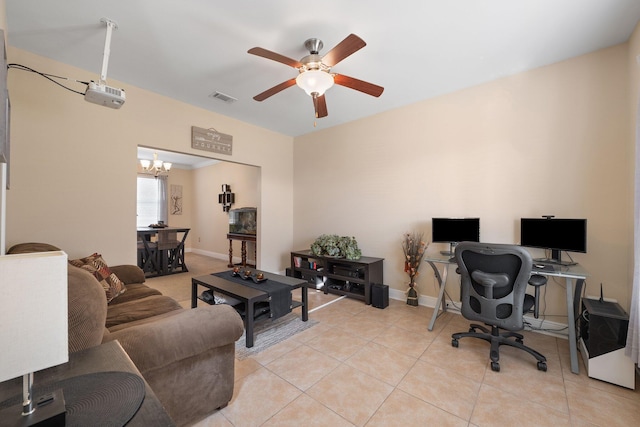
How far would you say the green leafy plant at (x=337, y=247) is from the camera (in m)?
3.79

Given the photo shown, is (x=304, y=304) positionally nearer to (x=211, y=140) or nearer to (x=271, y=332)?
(x=271, y=332)

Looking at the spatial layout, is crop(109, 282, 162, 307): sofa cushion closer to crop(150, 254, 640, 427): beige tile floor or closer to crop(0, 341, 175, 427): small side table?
crop(150, 254, 640, 427): beige tile floor

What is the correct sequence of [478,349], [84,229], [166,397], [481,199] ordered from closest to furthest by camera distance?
1. [166,397]
2. [478,349]
3. [84,229]
4. [481,199]

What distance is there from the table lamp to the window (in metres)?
7.57

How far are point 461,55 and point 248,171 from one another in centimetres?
479

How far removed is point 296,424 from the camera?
156 centimetres

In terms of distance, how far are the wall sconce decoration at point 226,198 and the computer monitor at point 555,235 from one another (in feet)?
18.9

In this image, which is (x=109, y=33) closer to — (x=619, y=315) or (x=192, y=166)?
(x=619, y=315)

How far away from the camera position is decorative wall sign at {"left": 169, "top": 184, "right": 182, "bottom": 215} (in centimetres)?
751

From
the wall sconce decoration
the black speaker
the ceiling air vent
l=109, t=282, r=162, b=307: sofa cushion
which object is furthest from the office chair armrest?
the wall sconce decoration

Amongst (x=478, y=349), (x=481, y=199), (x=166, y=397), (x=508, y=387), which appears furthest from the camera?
(x=481, y=199)

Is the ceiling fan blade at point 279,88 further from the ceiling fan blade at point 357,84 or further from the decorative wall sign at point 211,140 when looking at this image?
the decorative wall sign at point 211,140

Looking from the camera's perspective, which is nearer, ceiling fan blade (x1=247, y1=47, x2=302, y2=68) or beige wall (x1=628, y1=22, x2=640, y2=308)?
ceiling fan blade (x1=247, y1=47, x2=302, y2=68)

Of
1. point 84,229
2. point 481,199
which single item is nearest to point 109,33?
point 84,229
